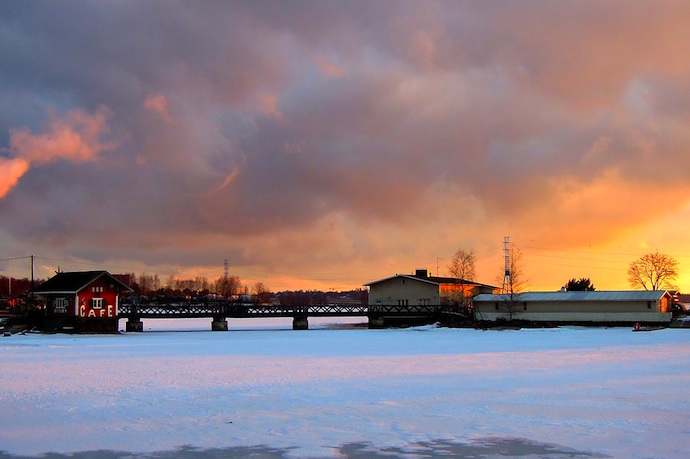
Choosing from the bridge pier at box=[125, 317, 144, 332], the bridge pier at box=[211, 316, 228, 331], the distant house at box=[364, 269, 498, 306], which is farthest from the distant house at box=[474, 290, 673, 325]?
the bridge pier at box=[125, 317, 144, 332]

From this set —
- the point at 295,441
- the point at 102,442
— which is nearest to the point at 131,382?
the point at 102,442

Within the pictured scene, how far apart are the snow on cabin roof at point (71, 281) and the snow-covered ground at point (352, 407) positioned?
38.2 m

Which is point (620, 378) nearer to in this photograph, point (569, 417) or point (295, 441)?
point (569, 417)

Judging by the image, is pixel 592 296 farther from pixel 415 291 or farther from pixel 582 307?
pixel 415 291

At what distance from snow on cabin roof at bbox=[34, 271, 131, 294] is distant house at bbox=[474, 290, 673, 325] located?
127ft

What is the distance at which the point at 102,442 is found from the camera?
535 inches

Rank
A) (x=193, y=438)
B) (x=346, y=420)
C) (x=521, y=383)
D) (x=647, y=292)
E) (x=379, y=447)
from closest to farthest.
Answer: (x=379, y=447) < (x=193, y=438) < (x=346, y=420) < (x=521, y=383) < (x=647, y=292)

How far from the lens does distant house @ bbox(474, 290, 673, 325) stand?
7088 cm

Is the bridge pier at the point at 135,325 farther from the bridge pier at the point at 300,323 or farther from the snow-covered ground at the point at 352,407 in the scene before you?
the snow-covered ground at the point at 352,407

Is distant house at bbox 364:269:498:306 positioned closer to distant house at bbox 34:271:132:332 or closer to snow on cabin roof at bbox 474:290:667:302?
snow on cabin roof at bbox 474:290:667:302

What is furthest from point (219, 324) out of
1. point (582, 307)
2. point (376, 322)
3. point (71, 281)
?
point (582, 307)

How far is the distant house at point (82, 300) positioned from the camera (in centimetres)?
6600

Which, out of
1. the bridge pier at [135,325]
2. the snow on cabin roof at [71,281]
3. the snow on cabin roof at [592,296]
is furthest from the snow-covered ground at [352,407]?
the bridge pier at [135,325]

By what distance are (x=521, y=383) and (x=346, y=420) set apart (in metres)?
8.26
